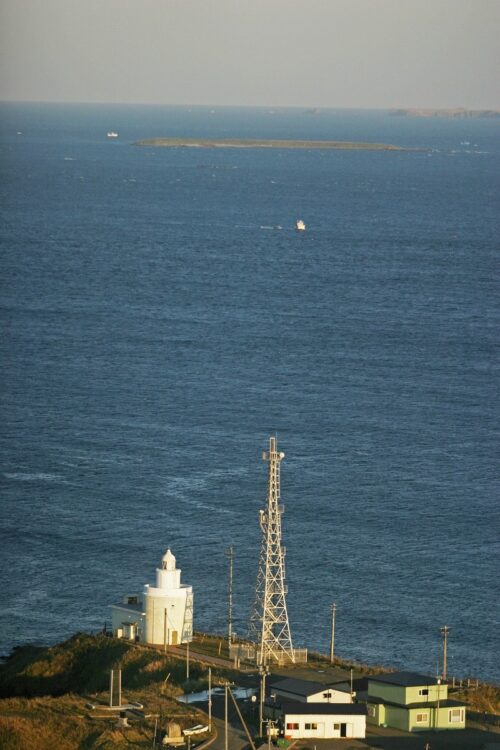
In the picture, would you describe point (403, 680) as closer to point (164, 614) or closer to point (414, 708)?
point (414, 708)

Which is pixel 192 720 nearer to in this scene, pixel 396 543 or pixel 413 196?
pixel 396 543

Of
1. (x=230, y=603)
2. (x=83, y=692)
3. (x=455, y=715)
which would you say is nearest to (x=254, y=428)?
(x=230, y=603)

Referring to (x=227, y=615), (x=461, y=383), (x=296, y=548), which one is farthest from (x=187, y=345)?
(x=227, y=615)

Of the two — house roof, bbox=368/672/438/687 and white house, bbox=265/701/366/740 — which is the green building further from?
white house, bbox=265/701/366/740

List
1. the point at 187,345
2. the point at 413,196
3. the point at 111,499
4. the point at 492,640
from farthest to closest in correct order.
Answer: the point at 413,196 → the point at 187,345 → the point at 111,499 → the point at 492,640

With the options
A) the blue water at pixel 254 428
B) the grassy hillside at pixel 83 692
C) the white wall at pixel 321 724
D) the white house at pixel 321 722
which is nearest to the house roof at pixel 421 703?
the white house at pixel 321 722

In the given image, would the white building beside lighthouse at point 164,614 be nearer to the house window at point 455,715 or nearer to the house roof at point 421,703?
the house roof at point 421,703
